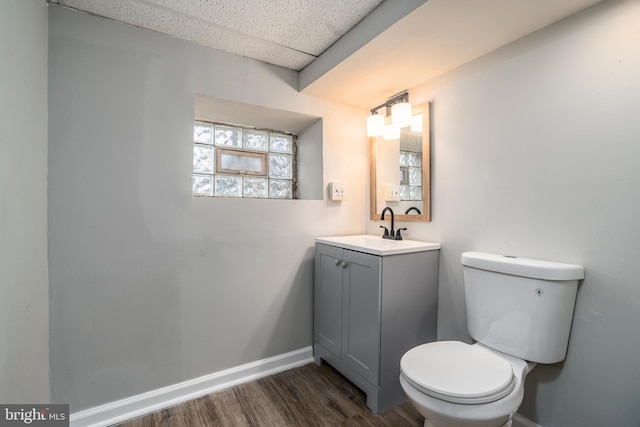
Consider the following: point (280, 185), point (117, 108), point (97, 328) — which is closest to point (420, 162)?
point (280, 185)

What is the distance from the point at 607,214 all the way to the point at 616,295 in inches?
12.0

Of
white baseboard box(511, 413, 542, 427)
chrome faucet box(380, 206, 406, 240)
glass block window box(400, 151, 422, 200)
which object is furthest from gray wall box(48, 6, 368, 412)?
white baseboard box(511, 413, 542, 427)

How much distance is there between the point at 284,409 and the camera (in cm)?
149

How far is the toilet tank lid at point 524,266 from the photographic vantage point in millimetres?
1099

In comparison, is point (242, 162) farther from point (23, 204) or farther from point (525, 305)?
point (525, 305)

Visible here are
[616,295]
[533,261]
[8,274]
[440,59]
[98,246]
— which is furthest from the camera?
[440,59]

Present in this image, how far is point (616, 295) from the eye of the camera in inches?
41.4

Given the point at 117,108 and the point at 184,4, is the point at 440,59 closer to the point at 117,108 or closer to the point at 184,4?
the point at 184,4

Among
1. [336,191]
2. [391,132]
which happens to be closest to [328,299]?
[336,191]

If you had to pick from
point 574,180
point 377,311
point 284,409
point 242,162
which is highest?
point 242,162

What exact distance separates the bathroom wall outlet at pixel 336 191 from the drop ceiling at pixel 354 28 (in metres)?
0.67

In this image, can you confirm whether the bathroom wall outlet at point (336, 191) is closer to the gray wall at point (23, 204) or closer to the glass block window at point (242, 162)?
the glass block window at point (242, 162)

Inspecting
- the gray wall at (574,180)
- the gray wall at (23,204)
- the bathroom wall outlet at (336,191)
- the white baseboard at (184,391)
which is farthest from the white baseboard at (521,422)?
the gray wall at (23,204)

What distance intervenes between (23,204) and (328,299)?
4.96ft
